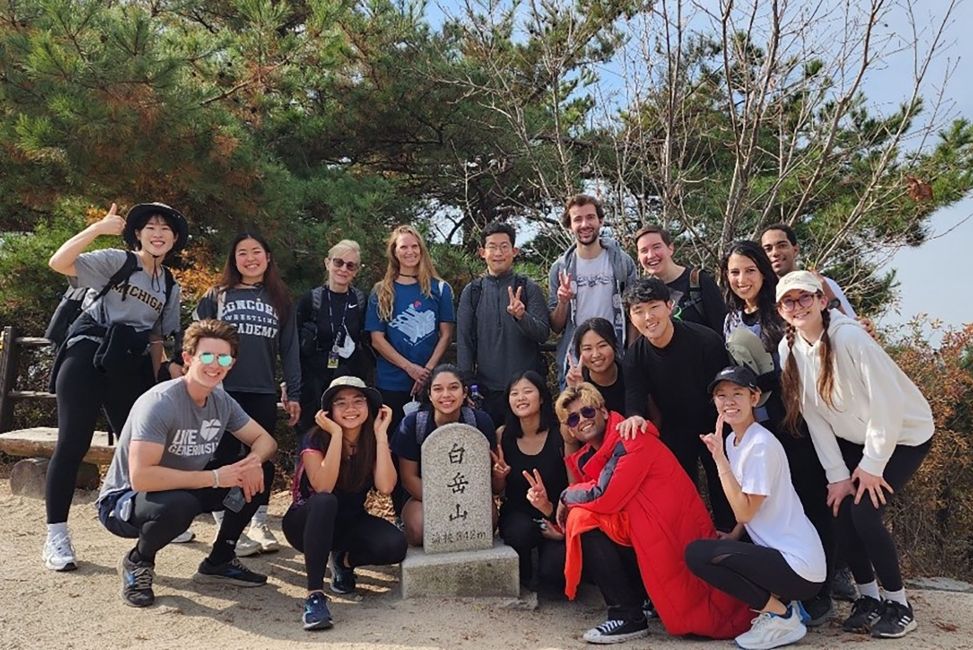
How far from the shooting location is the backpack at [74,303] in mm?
4152

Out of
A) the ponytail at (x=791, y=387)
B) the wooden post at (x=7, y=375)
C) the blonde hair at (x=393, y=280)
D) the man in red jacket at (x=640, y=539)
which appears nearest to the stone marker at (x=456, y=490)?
the man in red jacket at (x=640, y=539)

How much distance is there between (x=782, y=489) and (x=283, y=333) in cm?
295

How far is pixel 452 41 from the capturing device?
8641mm

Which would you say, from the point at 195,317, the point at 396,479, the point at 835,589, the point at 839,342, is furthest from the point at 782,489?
the point at 195,317

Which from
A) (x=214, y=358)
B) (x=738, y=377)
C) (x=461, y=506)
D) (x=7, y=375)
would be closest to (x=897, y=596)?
(x=738, y=377)

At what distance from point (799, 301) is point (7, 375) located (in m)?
7.30

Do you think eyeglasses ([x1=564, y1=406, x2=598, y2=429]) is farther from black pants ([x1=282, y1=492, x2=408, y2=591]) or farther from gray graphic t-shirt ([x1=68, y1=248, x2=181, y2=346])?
gray graphic t-shirt ([x1=68, y1=248, x2=181, y2=346])

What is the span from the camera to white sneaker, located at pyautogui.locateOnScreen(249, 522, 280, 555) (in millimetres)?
4879

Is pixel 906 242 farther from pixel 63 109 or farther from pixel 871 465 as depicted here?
pixel 63 109

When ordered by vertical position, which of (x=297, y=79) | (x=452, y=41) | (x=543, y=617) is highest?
(x=452, y=41)

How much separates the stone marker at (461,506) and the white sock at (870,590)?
1.73m

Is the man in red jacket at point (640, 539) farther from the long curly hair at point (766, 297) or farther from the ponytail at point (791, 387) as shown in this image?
the long curly hair at point (766, 297)

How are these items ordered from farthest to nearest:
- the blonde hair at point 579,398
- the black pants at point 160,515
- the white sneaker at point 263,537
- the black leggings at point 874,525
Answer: the white sneaker at point 263,537 < the blonde hair at point 579,398 < the black pants at point 160,515 < the black leggings at point 874,525

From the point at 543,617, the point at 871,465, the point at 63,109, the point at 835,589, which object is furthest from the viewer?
the point at 63,109
